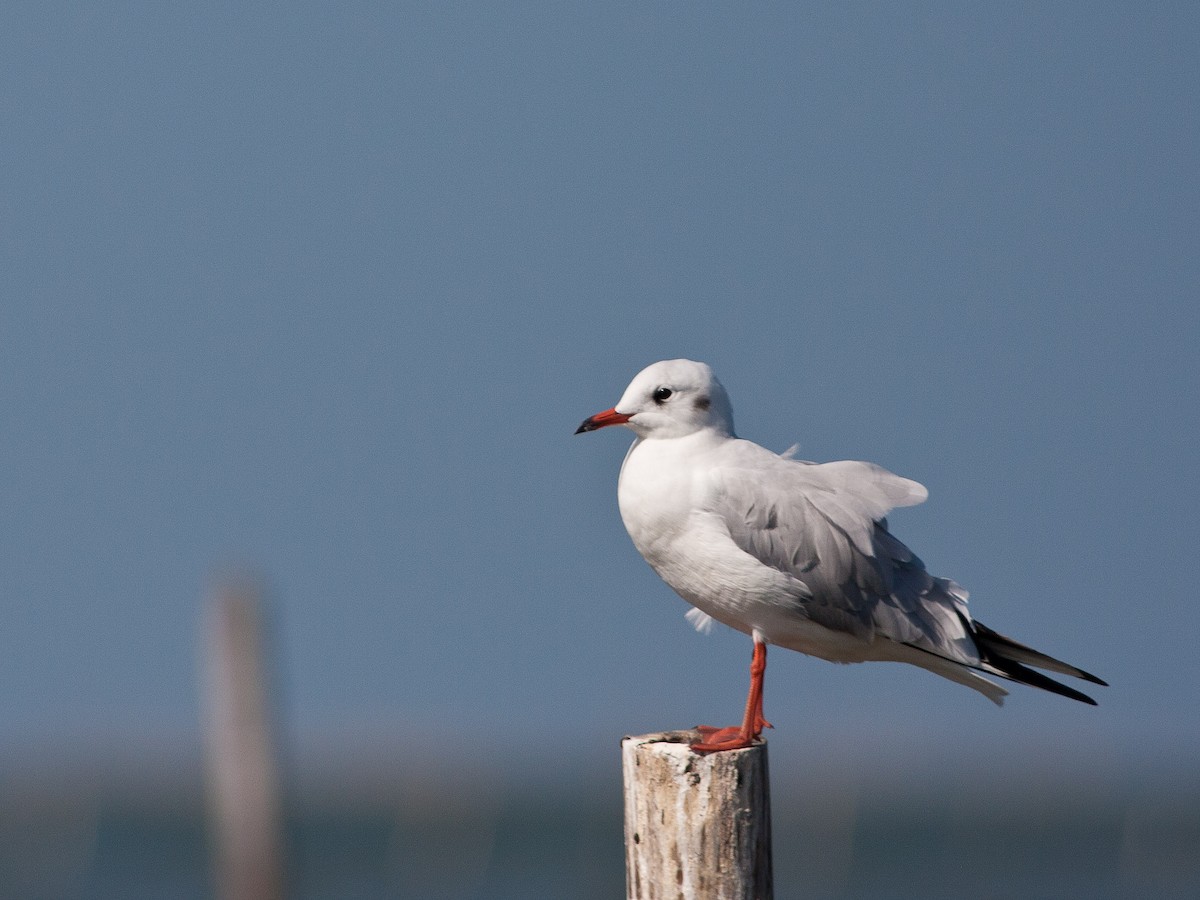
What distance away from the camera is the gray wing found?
6.06m

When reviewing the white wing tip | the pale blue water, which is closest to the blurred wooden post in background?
the white wing tip

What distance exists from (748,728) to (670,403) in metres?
1.15

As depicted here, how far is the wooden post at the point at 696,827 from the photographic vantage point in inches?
205

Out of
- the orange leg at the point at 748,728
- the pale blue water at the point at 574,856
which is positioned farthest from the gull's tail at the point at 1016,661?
the pale blue water at the point at 574,856

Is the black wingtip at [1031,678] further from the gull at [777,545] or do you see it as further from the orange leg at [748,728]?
the orange leg at [748,728]

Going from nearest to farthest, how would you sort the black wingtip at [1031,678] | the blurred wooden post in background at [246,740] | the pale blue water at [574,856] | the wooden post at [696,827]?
the wooden post at [696,827]
the black wingtip at [1031,678]
the blurred wooden post in background at [246,740]
the pale blue water at [574,856]

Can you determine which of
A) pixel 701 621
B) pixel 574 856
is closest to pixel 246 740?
pixel 701 621

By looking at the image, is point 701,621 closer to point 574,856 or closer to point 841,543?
point 841,543

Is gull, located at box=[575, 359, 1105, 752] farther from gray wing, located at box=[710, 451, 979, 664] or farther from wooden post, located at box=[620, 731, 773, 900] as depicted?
wooden post, located at box=[620, 731, 773, 900]

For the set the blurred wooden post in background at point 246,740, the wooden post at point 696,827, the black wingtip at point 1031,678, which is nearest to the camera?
the wooden post at point 696,827

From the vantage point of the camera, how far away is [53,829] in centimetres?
5256

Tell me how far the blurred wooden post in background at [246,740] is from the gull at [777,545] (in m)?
4.83

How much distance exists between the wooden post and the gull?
1.88 feet

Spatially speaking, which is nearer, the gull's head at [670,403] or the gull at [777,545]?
the gull at [777,545]
